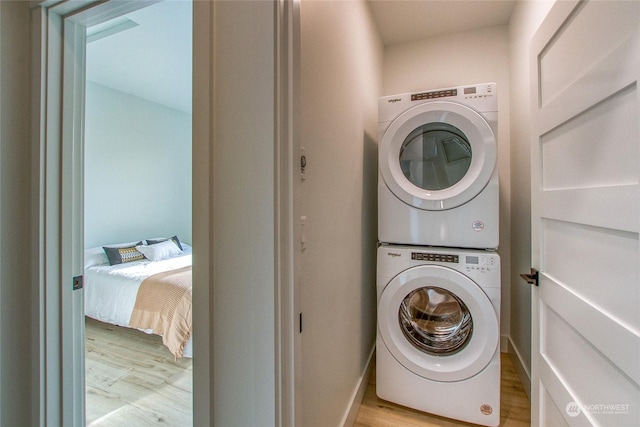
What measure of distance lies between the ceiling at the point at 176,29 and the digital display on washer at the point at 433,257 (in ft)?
5.75

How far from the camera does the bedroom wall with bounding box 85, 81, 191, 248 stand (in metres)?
3.30

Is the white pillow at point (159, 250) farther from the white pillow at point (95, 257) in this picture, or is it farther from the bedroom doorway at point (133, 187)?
the white pillow at point (95, 257)

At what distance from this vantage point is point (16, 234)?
36.6 inches

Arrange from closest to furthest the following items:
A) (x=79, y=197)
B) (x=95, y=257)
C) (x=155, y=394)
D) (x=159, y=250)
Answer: (x=79, y=197)
(x=155, y=394)
(x=95, y=257)
(x=159, y=250)

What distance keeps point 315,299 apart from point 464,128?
1187 millimetres

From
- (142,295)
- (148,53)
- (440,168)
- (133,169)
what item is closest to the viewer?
(440,168)

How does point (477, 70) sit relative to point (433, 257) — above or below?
above

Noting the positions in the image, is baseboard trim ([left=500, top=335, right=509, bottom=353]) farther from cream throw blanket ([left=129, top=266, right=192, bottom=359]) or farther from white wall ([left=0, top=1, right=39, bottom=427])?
white wall ([left=0, top=1, right=39, bottom=427])

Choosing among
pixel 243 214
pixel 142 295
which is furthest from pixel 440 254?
pixel 142 295

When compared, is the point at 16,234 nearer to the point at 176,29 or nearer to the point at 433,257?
the point at 433,257

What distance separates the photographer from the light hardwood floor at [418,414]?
1485mm

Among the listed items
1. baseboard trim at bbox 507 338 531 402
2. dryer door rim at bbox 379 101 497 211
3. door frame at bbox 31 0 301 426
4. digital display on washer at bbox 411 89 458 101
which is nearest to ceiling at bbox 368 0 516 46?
digital display on washer at bbox 411 89 458 101

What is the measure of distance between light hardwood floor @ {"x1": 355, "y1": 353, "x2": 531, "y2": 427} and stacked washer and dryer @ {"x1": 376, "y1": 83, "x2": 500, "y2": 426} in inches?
2.9

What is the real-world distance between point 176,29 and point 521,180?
294 centimetres
